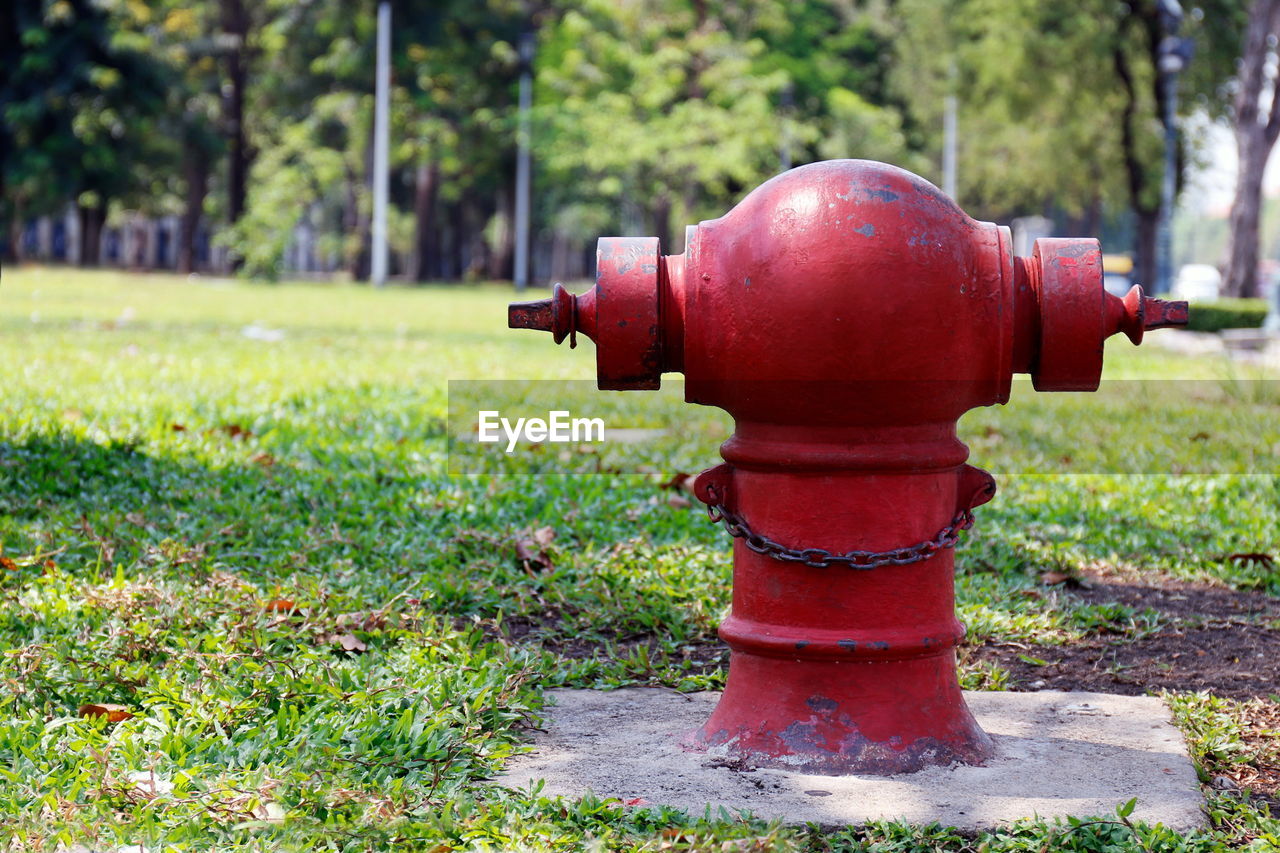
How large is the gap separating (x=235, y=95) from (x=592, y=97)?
10656mm

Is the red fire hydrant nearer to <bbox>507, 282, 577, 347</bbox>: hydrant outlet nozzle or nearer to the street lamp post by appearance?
<bbox>507, 282, 577, 347</bbox>: hydrant outlet nozzle

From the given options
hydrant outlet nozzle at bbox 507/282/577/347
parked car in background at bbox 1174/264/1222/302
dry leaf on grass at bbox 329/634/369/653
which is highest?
parked car in background at bbox 1174/264/1222/302

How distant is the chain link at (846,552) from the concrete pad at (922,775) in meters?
0.45

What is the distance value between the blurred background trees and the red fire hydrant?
95.9ft

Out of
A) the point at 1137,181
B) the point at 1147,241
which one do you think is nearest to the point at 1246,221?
the point at 1137,181

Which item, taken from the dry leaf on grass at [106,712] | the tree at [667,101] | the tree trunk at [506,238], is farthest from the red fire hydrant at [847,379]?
the tree trunk at [506,238]

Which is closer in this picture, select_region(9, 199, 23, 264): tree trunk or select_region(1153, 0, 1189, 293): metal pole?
select_region(1153, 0, 1189, 293): metal pole

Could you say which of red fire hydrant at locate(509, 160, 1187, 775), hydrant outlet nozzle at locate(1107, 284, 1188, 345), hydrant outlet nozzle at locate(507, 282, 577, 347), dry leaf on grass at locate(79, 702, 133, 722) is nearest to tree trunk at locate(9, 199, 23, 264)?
dry leaf on grass at locate(79, 702, 133, 722)

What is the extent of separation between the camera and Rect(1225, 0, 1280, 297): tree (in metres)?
22.3

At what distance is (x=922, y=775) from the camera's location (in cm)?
308

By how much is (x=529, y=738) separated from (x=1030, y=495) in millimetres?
3813

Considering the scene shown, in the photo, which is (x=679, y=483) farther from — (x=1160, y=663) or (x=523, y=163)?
(x=523, y=163)

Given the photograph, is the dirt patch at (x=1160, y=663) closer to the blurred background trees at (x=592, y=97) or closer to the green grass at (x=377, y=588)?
the green grass at (x=377, y=588)

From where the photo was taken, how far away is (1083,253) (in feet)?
10.1
